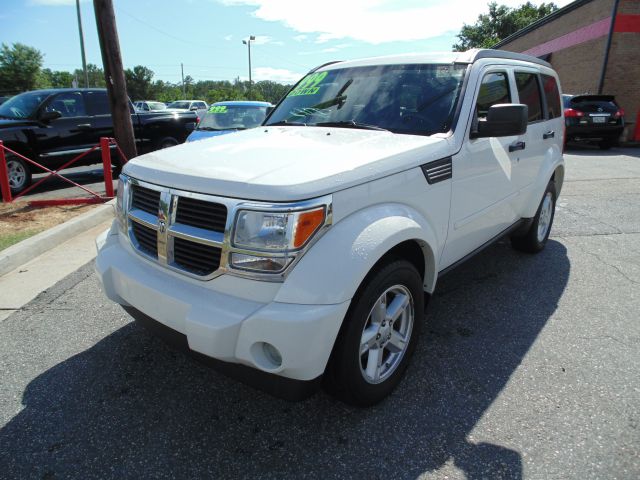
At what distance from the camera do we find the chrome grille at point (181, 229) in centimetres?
207

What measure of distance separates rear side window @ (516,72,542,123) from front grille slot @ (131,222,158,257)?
320 cm

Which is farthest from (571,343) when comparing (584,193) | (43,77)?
(43,77)

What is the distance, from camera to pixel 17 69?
170ft

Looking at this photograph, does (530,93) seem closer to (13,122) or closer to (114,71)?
(114,71)

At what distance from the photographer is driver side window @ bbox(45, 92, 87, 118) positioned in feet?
28.3

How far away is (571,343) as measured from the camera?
311cm

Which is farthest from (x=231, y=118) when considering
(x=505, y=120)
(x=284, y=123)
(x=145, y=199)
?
(x=505, y=120)

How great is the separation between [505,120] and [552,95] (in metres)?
2.42

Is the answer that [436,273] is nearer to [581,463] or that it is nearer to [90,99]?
[581,463]

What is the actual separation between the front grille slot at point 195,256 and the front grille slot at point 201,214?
0.09 meters

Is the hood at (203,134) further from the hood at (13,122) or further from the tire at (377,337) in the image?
A: the tire at (377,337)

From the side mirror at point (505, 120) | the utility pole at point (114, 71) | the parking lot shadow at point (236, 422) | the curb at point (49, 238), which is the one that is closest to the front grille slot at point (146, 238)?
the parking lot shadow at point (236, 422)

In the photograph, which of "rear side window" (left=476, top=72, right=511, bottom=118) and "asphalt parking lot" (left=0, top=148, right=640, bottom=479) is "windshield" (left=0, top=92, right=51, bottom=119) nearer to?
"asphalt parking lot" (left=0, top=148, right=640, bottom=479)

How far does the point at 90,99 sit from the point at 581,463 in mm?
10074
